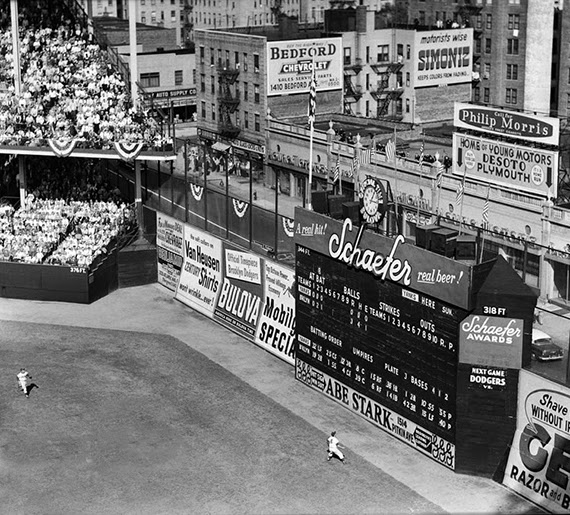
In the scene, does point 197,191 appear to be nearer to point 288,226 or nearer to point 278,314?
point 288,226

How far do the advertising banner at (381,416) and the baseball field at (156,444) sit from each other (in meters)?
1.57

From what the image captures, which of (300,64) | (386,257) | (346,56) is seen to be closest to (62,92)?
(300,64)

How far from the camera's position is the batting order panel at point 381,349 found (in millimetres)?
38250

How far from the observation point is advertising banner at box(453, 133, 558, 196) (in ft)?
197

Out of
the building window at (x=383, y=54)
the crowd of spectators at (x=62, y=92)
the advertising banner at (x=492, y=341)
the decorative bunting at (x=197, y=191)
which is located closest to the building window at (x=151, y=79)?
the building window at (x=383, y=54)

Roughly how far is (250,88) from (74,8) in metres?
20.7

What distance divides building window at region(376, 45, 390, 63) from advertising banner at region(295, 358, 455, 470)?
2116 inches

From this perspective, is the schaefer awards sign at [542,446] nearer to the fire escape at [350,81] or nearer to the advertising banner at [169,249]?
the advertising banner at [169,249]

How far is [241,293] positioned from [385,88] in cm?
4742

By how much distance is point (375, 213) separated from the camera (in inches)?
1629

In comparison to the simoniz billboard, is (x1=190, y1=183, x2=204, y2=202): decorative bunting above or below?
below

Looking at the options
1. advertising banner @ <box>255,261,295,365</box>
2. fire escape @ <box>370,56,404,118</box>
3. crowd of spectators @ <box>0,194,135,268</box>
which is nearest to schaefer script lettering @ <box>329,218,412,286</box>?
advertising banner @ <box>255,261,295,365</box>

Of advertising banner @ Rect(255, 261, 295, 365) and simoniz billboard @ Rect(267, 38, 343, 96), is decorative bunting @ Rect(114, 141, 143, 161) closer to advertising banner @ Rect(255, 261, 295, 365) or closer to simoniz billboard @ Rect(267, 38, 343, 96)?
advertising banner @ Rect(255, 261, 295, 365)

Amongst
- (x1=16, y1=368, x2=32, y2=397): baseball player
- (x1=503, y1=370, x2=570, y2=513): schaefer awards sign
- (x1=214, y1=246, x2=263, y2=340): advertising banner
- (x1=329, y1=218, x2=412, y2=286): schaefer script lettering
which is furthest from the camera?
(x1=214, y1=246, x2=263, y2=340): advertising banner
